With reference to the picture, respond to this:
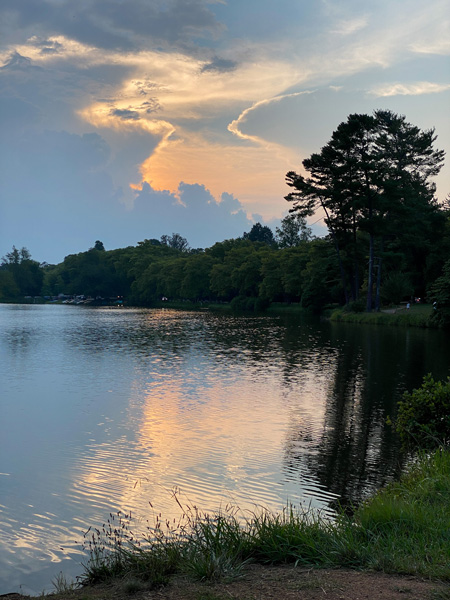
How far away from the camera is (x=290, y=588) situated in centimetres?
519

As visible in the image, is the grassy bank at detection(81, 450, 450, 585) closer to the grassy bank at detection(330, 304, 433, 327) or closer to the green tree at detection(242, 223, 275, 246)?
the grassy bank at detection(330, 304, 433, 327)

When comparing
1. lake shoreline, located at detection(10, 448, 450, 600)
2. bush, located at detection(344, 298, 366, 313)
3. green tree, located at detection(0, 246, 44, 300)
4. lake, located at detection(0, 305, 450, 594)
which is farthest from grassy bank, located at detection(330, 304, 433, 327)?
green tree, located at detection(0, 246, 44, 300)

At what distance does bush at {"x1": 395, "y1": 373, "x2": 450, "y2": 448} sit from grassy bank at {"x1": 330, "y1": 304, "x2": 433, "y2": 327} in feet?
131

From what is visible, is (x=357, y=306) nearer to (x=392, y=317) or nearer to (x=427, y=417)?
(x=392, y=317)

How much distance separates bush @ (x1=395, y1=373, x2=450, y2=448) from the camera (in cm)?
1189

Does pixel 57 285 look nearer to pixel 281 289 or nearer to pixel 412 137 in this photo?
pixel 281 289

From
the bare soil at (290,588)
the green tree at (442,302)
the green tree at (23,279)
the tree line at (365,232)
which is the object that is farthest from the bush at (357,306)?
the green tree at (23,279)

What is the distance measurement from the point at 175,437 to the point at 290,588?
946 cm

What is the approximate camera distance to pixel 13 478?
36.6 feet

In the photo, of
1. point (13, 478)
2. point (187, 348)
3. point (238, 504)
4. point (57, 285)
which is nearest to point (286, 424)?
→ point (238, 504)

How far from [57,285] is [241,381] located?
167 metres

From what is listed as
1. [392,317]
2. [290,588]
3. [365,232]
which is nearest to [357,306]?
[392,317]

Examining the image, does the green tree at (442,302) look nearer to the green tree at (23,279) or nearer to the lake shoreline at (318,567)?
the lake shoreline at (318,567)

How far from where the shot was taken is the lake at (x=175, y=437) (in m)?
9.57
